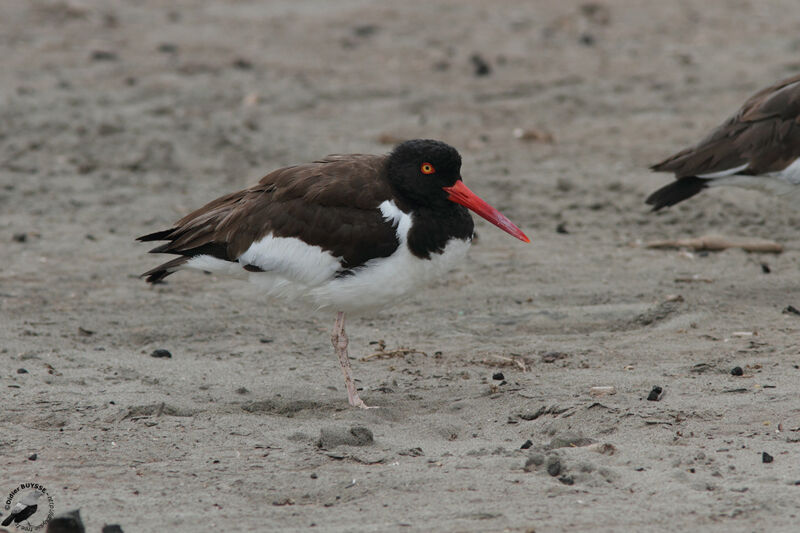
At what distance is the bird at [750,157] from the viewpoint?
8.24 m

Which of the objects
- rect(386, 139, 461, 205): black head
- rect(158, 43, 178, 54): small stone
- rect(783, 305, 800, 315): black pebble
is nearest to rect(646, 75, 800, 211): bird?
rect(783, 305, 800, 315): black pebble

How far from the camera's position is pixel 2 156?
11086 millimetres

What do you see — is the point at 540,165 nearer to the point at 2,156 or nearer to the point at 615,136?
the point at 615,136

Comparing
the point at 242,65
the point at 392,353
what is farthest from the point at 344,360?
the point at 242,65

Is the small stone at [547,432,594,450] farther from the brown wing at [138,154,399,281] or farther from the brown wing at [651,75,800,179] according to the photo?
the brown wing at [651,75,800,179]

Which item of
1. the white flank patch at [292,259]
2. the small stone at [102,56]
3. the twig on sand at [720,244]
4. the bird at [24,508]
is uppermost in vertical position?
the small stone at [102,56]

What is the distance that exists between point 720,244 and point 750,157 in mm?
799

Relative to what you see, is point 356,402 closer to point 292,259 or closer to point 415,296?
point 292,259

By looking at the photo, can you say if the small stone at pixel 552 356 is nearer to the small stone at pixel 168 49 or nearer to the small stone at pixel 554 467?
the small stone at pixel 554 467

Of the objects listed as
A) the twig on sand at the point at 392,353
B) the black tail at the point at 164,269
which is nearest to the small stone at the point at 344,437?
the twig on sand at the point at 392,353

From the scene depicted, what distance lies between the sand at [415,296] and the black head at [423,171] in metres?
1.16

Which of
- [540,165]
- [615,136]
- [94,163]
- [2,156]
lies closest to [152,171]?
[94,163]

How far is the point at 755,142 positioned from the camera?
8328 millimetres

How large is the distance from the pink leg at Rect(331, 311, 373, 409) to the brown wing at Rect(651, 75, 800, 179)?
124 inches
